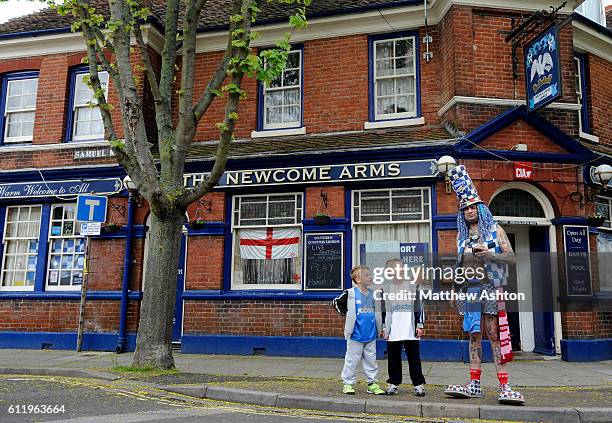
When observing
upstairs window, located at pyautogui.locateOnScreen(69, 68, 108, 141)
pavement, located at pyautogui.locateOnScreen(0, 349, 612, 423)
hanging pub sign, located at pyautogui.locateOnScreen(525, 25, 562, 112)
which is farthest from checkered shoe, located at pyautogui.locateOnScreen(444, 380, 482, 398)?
upstairs window, located at pyautogui.locateOnScreen(69, 68, 108, 141)

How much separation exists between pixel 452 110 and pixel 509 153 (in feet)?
4.57

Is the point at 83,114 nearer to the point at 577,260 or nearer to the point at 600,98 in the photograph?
the point at 577,260

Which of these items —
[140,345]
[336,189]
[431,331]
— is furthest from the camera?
[336,189]

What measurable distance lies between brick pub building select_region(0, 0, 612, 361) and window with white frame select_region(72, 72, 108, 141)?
38 mm

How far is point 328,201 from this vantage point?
11.1 metres

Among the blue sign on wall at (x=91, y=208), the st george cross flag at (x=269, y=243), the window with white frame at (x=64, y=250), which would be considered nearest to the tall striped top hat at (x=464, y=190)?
the st george cross flag at (x=269, y=243)

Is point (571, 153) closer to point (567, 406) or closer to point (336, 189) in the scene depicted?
point (336, 189)

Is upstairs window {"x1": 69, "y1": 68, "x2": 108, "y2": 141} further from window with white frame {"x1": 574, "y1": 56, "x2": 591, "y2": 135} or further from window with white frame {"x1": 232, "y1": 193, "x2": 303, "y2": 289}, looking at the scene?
window with white frame {"x1": 574, "y1": 56, "x2": 591, "y2": 135}

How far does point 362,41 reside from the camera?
1197 centimetres

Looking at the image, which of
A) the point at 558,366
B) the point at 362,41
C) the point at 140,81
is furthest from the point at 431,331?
the point at 140,81

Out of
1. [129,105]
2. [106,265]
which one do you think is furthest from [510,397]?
[106,265]

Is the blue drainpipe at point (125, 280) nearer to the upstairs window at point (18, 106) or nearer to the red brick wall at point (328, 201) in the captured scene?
the upstairs window at point (18, 106)

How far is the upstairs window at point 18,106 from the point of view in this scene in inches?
527

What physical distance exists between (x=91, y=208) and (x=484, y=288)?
8.44 metres
